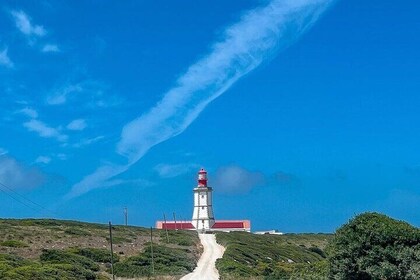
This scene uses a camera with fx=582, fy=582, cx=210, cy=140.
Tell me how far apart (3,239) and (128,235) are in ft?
73.5

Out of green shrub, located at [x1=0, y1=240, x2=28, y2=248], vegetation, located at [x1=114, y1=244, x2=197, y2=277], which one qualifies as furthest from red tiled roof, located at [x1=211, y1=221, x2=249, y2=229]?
green shrub, located at [x1=0, y1=240, x2=28, y2=248]

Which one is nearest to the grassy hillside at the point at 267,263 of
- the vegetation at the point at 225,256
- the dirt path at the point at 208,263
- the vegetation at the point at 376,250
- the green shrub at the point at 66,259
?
the vegetation at the point at 225,256

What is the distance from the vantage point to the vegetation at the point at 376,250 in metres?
25.3

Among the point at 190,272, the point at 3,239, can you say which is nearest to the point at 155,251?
the point at 190,272

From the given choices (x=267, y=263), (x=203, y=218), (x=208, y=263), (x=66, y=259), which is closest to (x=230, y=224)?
(x=203, y=218)

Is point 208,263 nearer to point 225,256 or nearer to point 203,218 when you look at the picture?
point 225,256

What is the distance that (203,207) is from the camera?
108 meters

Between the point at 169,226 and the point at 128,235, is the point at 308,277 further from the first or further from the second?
the point at 169,226

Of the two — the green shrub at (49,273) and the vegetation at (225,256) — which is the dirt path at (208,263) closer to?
the vegetation at (225,256)

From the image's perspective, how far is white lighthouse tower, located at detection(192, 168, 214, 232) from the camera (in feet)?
354

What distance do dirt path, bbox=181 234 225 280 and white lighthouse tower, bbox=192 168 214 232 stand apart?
87.1 ft

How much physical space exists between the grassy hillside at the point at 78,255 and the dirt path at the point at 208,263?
2.76ft

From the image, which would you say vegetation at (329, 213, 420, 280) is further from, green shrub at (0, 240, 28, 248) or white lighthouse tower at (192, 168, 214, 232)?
white lighthouse tower at (192, 168, 214, 232)

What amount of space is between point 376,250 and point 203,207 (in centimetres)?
8341
